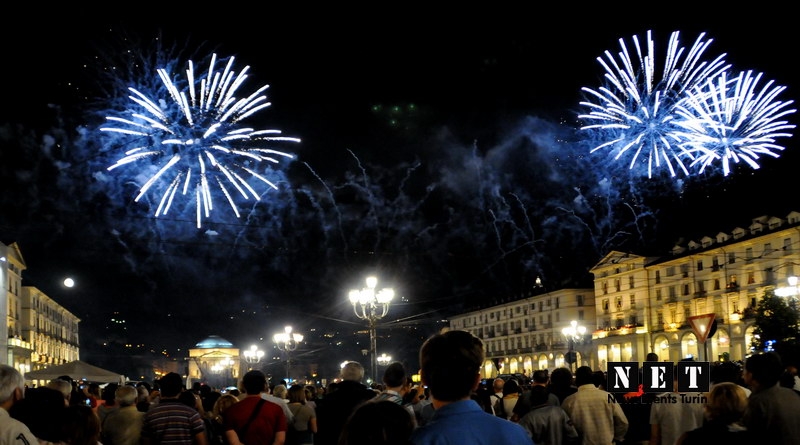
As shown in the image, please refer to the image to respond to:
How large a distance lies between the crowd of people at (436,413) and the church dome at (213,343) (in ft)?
272

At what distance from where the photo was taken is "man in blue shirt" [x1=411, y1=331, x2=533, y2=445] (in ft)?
12.8

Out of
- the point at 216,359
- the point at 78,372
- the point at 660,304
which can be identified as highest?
the point at 660,304

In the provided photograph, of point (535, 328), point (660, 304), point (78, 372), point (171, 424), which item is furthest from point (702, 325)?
point (535, 328)

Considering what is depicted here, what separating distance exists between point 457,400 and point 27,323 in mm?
82437

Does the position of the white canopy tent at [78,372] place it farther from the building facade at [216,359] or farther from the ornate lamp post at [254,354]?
the building facade at [216,359]

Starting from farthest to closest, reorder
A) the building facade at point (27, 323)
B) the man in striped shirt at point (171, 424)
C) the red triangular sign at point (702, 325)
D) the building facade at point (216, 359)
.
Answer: the building facade at point (216, 359) < the building facade at point (27, 323) < the red triangular sign at point (702, 325) < the man in striped shirt at point (171, 424)

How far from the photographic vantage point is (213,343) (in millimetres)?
96250

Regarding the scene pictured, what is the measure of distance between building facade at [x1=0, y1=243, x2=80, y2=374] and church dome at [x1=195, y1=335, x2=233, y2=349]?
15.0 meters

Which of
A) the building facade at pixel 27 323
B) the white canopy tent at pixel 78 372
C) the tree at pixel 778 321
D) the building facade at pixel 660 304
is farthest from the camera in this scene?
the building facade at pixel 660 304

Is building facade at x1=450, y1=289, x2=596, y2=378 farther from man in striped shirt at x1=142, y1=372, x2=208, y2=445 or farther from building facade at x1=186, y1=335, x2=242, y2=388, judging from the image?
man in striped shirt at x1=142, y1=372, x2=208, y2=445

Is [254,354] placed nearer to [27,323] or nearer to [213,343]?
[27,323]

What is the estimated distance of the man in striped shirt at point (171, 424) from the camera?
8688 millimetres

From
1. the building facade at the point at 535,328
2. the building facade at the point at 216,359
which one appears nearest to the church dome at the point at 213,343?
the building facade at the point at 216,359

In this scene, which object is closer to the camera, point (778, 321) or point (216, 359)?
point (778, 321)
